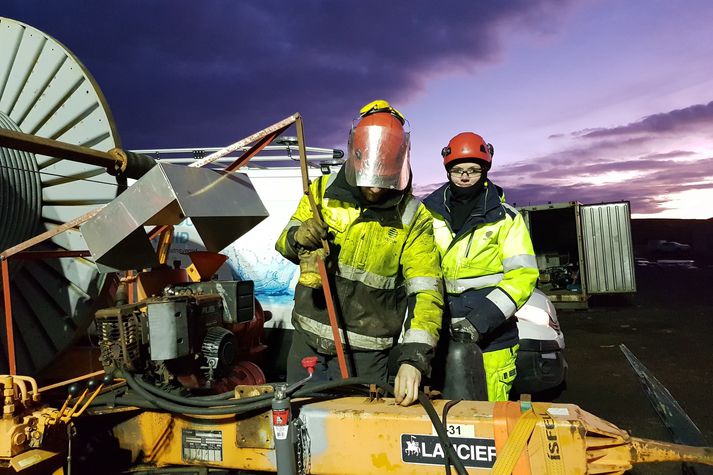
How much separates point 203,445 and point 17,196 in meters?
2.28

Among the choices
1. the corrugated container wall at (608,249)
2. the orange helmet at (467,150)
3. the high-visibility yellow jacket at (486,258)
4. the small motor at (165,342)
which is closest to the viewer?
the small motor at (165,342)

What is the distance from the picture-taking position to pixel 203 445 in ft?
6.43

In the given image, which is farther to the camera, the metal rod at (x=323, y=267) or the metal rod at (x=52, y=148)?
the metal rod at (x=52, y=148)

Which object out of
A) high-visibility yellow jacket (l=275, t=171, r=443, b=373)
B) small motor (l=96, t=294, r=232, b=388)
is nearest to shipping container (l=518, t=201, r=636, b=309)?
high-visibility yellow jacket (l=275, t=171, r=443, b=373)

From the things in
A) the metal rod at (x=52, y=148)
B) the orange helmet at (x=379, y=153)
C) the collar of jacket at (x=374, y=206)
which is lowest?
the collar of jacket at (x=374, y=206)

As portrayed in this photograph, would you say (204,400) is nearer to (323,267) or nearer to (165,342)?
(165,342)

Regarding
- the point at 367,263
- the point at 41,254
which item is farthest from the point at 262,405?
the point at 41,254

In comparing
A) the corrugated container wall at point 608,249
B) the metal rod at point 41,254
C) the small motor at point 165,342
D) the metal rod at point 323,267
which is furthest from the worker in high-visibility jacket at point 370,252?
the corrugated container wall at point 608,249

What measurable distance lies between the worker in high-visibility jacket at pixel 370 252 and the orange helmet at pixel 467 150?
32.0 inches

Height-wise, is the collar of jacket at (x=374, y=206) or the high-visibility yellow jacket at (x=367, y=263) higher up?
the collar of jacket at (x=374, y=206)

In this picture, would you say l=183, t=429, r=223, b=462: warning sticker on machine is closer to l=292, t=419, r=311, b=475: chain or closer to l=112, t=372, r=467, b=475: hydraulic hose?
l=112, t=372, r=467, b=475: hydraulic hose

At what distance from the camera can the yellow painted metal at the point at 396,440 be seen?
1.57 m

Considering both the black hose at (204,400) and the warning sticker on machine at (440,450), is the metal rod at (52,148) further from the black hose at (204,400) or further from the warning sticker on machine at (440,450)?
the warning sticker on machine at (440,450)

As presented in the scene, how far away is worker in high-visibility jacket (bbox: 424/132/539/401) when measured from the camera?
9.43 feet
